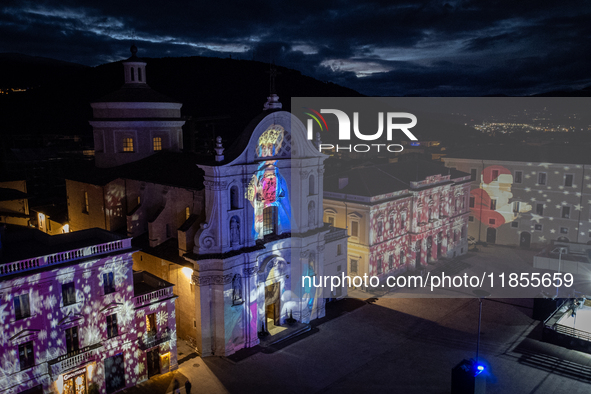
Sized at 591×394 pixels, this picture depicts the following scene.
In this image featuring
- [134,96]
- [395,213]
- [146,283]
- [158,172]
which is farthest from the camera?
[395,213]

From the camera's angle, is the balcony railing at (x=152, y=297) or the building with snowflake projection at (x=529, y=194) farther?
the building with snowflake projection at (x=529, y=194)

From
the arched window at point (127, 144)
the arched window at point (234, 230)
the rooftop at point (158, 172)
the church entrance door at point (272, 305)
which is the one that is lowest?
the church entrance door at point (272, 305)

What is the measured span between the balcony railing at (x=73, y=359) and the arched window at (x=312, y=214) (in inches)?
655

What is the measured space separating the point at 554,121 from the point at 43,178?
8409 centimetres

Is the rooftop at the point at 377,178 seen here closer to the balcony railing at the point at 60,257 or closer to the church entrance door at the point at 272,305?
the church entrance door at the point at 272,305

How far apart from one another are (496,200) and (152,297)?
1785 inches

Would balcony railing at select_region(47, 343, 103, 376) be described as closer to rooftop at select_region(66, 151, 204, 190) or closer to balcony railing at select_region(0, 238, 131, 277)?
balcony railing at select_region(0, 238, 131, 277)

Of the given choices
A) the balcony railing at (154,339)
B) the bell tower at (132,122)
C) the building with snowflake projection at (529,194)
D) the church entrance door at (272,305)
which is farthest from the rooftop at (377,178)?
the balcony railing at (154,339)

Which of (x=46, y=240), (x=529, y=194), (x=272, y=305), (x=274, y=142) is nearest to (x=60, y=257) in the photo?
(x=46, y=240)

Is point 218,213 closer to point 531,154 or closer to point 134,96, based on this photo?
point 134,96

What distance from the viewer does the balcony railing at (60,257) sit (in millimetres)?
20297

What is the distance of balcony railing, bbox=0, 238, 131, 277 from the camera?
66.6 feet

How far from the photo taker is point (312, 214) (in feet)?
112

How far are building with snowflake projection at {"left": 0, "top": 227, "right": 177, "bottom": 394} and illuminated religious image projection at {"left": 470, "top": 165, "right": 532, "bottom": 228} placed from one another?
43701 millimetres
